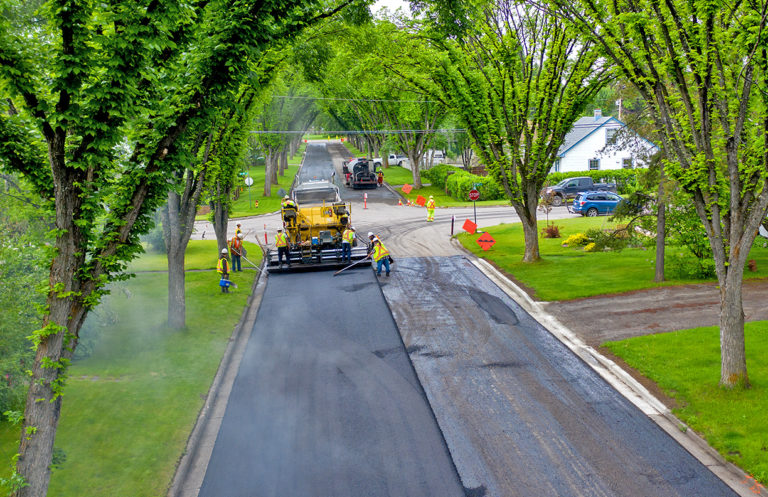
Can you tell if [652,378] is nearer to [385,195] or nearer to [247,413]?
[247,413]

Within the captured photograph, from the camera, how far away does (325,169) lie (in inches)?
2611

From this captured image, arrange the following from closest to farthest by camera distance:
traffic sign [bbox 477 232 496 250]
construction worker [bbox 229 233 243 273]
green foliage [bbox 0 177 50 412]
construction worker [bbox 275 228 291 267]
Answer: green foliage [bbox 0 177 50 412] → construction worker [bbox 275 228 291 267] → construction worker [bbox 229 233 243 273] → traffic sign [bbox 477 232 496 250]

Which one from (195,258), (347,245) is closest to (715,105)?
(347,245)

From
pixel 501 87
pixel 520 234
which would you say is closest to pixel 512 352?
pixel 501 87

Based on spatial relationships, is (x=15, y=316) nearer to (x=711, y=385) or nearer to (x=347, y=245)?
(x=711, y=385)

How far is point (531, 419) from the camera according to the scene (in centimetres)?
929

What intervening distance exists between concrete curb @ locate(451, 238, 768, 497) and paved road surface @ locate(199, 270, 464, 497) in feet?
12.2

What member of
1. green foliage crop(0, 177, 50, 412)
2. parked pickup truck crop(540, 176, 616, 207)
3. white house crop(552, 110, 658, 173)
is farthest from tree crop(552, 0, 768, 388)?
white house crop(552, 110, 658, 173)

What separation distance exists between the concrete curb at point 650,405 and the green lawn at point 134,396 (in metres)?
7.81

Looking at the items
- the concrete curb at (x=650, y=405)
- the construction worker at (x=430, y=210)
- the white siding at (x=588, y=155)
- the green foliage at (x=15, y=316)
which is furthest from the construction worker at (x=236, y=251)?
the white siding at (x=588, y=155)

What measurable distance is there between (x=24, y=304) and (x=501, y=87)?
52.5 feet

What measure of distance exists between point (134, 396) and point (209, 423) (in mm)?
1863

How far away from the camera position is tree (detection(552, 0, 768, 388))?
29.1 feet

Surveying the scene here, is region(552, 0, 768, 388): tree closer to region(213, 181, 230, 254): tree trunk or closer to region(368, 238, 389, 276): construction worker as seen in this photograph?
region(368, 238, 389, 276): construction worker
